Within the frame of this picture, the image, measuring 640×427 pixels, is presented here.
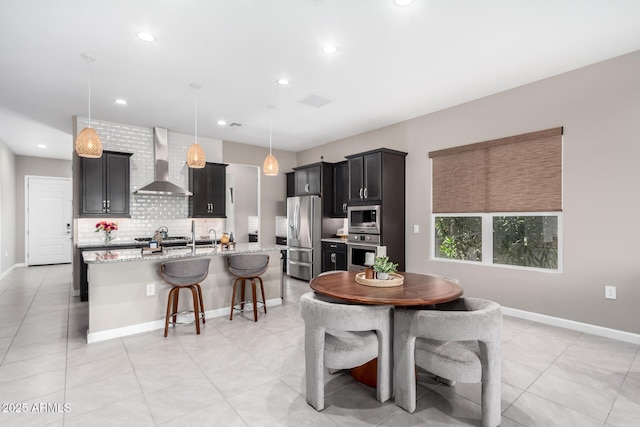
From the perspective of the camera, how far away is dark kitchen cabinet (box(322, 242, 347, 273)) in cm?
594

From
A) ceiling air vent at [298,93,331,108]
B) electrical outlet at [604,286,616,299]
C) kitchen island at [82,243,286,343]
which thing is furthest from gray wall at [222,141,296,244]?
electrical outlet at [604,286,616,299]

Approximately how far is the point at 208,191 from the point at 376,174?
3258 millimetres

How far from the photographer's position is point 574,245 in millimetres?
3645

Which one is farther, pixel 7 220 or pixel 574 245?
pixel 7 220

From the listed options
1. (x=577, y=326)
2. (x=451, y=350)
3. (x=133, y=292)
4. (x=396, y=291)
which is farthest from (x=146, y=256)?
(x=577, y=326)

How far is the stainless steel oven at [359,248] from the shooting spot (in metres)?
5.21

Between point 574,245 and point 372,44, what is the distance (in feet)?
10.3

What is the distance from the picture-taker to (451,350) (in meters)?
2.05

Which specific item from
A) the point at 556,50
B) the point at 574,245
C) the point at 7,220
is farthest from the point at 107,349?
the point at 7,220

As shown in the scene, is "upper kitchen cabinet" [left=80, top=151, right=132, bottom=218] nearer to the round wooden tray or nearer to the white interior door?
the round wooden tray

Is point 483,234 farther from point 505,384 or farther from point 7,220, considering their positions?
point 7,220

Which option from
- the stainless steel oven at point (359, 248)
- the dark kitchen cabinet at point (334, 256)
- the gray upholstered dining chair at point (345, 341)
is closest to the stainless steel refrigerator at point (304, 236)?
the dark kitchen cabinet at point (334, 256)

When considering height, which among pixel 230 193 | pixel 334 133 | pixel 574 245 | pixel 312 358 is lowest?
pixel 312 358

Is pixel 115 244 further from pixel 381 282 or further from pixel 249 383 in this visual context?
pixel 381 282
